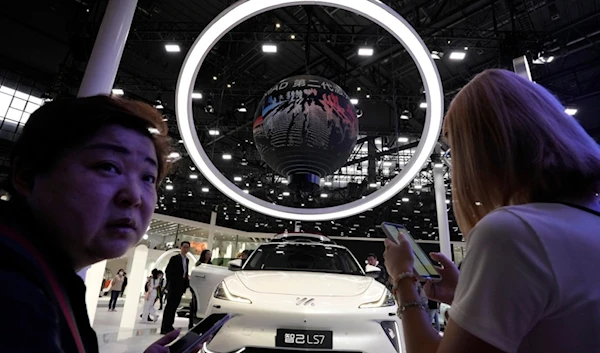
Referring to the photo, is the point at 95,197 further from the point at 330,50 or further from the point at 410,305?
the point at 330,50

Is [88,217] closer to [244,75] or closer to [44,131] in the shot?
[44,131]

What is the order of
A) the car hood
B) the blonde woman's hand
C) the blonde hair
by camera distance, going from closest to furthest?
the blonde hair
the blonde woman's hand
the car hood

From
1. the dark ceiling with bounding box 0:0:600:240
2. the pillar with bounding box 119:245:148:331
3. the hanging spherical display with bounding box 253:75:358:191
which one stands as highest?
the dark ceiling with bounding box 0:0:600:240

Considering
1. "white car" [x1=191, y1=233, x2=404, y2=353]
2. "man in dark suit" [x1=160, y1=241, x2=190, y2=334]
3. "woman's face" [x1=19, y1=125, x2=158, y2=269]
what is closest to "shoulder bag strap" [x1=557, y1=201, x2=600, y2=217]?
"woman's face" [x1=19, y1=125, x2=158, y2=269]

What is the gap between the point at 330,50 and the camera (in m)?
9.05

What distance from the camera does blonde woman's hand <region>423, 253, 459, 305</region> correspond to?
116 centimetres

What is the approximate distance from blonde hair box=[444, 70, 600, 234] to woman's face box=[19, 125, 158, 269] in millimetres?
770

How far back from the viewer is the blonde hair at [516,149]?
71 cm

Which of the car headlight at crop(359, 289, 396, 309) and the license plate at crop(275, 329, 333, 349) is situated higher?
the car headlight at crop(359, 289, 396, 309)

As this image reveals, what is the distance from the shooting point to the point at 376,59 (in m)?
9.42

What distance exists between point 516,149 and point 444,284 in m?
0.63

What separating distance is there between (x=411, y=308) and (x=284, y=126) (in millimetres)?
992

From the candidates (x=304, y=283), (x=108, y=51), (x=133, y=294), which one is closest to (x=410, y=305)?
(x=304, y=283)

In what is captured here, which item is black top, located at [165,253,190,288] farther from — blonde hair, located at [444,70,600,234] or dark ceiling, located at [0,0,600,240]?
blonde hair, located at [444,70,600,234]
